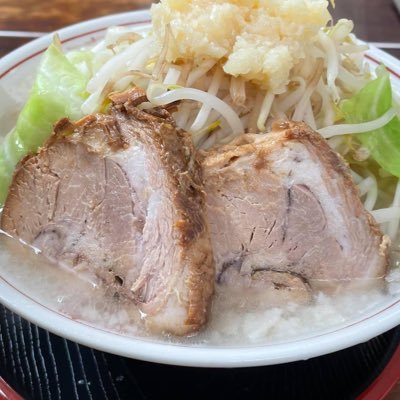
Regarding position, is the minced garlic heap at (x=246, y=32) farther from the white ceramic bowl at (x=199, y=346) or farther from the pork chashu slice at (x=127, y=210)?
the white ceramic bowl at (x=199, y=346)

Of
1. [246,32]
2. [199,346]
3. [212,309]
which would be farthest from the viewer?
[246,32]

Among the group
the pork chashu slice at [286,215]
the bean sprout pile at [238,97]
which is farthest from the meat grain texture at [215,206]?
the bean sprout pile at [238,97]

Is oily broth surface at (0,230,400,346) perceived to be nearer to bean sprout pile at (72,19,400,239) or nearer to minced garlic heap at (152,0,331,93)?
bean sprout pile at (72,19,400,239)

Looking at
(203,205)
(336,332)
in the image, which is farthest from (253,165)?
(336,332)

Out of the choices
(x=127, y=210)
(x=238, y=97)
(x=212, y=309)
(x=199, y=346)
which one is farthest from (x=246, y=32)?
(x=199, y=346)

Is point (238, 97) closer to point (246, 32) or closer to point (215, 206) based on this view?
point (246, 32)

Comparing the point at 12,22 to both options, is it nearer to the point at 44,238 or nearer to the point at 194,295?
the point at 44,238
